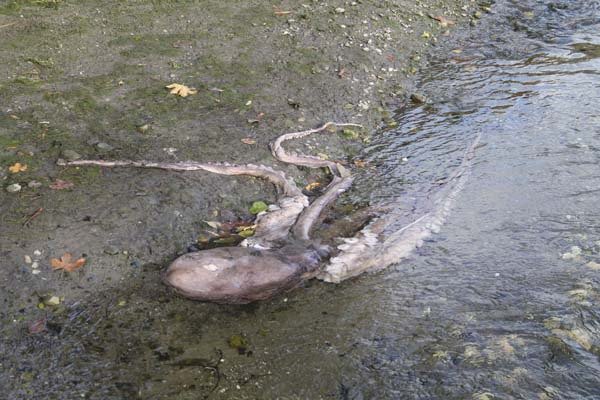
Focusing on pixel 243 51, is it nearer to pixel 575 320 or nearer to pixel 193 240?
pixel 193 240

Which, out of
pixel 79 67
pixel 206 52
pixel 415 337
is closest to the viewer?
pixel 415 337

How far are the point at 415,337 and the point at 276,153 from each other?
2697mm

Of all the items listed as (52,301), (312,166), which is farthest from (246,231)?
(52,301)

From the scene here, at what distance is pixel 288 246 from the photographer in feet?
15.9

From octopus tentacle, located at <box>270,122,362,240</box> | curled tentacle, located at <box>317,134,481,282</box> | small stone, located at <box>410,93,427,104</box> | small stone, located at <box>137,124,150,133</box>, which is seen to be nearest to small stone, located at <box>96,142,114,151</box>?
small stone, located at <box>137,124,150,133</box>

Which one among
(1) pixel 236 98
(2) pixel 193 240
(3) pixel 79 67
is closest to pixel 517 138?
(1) pixel 236 98

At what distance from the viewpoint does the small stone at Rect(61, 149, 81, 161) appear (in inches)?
217

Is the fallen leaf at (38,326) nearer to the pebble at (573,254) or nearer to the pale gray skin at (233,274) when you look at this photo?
the pale gray skin at (233,274)

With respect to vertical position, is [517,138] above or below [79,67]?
above

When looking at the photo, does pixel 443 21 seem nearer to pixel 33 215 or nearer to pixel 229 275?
pixel 229 275

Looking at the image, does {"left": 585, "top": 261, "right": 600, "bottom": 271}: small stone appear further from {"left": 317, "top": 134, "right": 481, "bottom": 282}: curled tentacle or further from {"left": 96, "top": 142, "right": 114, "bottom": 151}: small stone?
{"left": 96, "top": 142, "right": 114, "bottom": 151}: small stone

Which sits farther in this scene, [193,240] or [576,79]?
[576,79]

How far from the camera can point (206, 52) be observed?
783 cm

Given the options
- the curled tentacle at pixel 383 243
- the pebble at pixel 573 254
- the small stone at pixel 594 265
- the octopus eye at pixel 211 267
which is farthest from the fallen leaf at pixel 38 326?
the small stone at pixel 594 265
